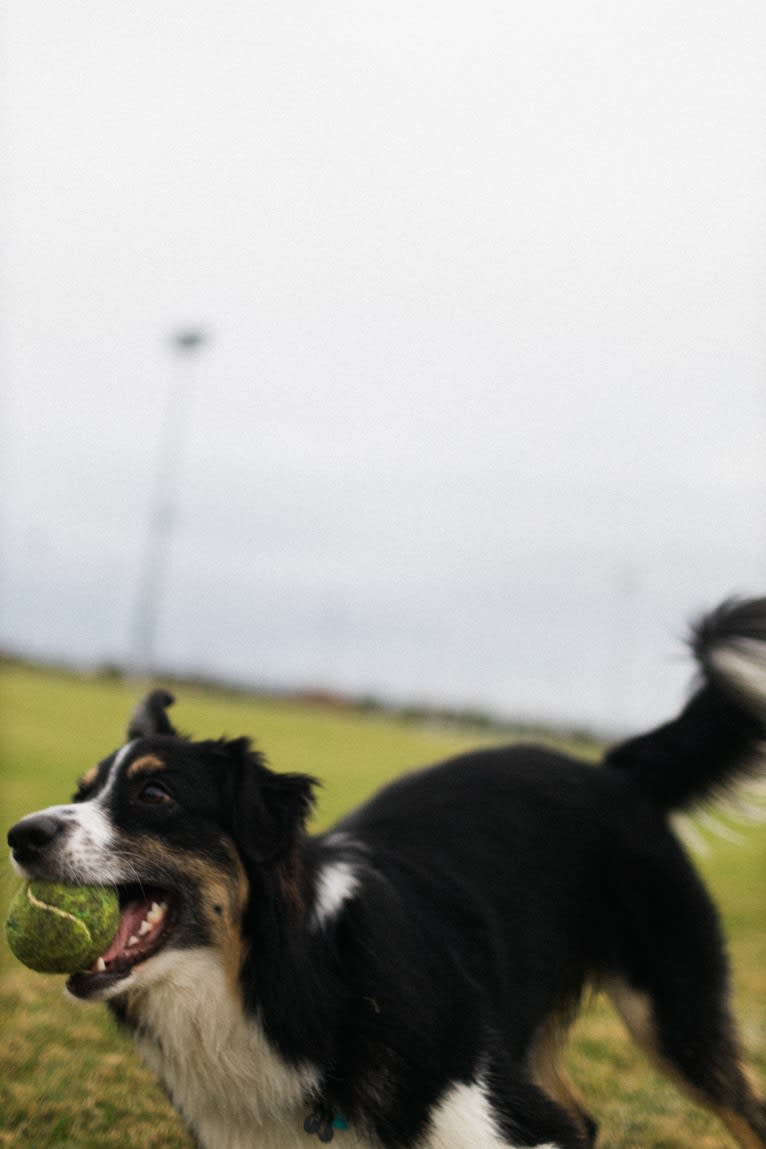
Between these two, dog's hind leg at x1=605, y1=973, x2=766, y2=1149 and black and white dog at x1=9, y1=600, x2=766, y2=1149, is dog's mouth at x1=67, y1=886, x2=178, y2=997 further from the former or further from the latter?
dog's hind leg at x1=605, y1=973, x2=766, y2=1149

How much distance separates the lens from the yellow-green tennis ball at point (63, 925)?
3.53 m

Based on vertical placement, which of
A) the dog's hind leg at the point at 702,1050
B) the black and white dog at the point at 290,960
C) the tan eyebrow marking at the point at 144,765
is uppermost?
the tan eyebrow marking at the point at 144,765

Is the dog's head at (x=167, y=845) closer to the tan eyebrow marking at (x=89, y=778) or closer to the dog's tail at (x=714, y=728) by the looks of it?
the tan eyebrow marking at (x=89, y=778)

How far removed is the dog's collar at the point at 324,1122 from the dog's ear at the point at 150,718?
56.7 inches

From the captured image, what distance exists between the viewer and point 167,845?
3686 millimetres

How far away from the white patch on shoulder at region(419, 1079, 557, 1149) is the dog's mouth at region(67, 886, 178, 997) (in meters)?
1.01

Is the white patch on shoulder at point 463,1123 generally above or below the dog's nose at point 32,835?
below

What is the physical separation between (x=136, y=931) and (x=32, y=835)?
1.53 ft

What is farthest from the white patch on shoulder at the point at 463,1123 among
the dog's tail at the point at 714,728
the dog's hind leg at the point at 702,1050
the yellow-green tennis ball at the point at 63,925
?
the dog's tail at the point at 714,728

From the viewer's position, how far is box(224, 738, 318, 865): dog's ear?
147 inches

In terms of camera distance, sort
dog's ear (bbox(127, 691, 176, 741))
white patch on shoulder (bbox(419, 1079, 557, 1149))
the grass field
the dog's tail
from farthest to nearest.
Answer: the dog's tail
the grass field
dog's ear (bbox(127, 691, 176, 741))
white patch on shoulder (bbox(419, 1079, 557, 1149))

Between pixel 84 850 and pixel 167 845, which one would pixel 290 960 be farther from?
pixel 84 850

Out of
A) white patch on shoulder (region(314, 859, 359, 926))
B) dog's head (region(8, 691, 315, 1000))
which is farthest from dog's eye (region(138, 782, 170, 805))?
white patch on shoulder (region(314, 859, 359, 926))

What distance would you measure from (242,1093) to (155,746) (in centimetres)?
112
